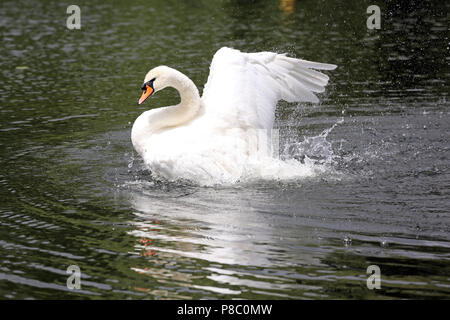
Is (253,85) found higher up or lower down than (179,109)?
higher up

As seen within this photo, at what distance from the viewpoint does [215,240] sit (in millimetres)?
7234

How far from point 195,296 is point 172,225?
1606mm

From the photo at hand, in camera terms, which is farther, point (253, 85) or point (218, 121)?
point (253, 85)

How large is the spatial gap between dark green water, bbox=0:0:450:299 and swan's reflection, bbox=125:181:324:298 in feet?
0.06

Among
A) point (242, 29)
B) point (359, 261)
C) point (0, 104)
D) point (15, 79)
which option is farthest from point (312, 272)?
point (242, 29)

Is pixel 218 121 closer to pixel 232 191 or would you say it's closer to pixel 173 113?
pixel 173 113

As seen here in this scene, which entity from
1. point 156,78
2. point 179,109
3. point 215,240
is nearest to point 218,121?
point 179,109

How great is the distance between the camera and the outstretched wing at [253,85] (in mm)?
9312

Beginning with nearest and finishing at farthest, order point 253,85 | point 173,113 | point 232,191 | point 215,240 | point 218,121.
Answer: point 215,240
point 232,191
point 218,121
point 173,113
point 253,85

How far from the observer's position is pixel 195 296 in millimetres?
6125

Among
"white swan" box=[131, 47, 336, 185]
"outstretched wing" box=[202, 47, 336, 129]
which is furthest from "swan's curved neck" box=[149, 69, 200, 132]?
"outstretched wing" box=[202, 47, 336, 129]

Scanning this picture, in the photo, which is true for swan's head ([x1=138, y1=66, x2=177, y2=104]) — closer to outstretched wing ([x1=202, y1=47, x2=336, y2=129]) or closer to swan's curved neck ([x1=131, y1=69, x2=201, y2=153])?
swan's curved neck ([x1=131, y1=69, x2=201, y2=153])

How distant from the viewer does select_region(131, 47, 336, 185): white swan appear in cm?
877

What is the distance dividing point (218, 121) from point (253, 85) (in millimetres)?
729
